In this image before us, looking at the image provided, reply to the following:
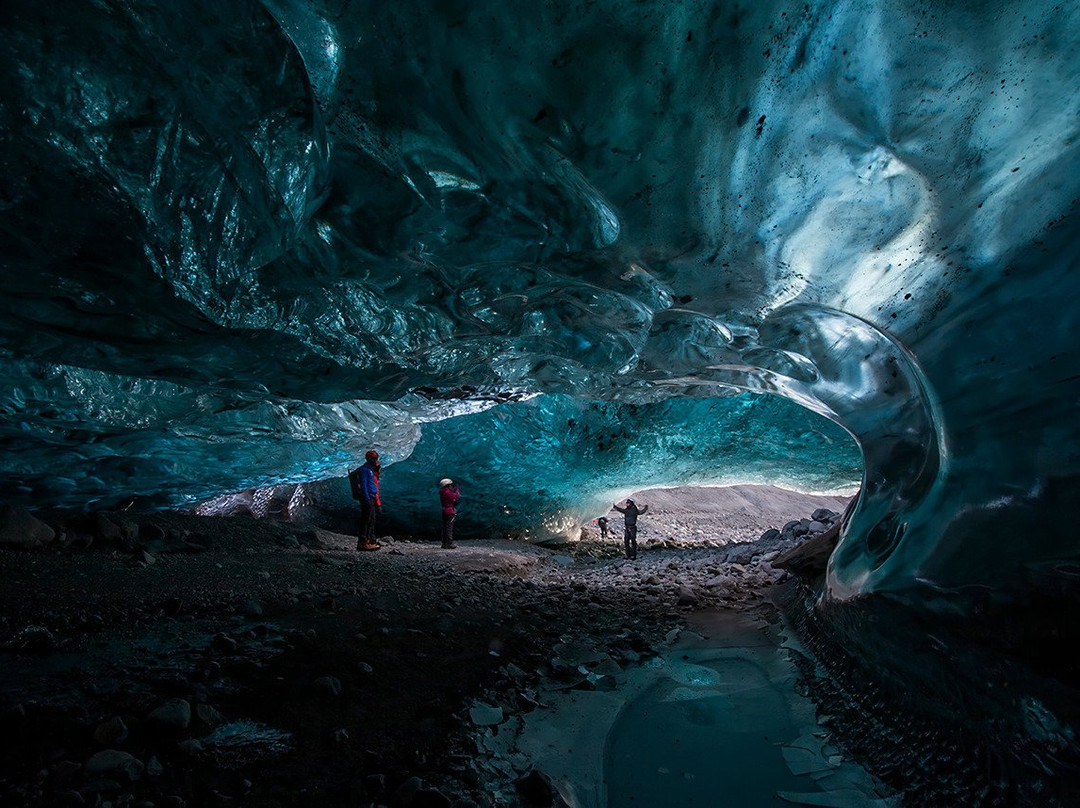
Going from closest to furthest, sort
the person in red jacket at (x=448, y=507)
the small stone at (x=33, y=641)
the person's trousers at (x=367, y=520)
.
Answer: the small stone at (x=33, y=641), the person's trousers at (x=367, y=520), the person in red jacket at (x=448, y=507)

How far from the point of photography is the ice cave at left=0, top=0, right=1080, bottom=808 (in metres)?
1.43

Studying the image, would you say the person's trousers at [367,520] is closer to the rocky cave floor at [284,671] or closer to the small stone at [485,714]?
the rocky cave floor at [284,671]

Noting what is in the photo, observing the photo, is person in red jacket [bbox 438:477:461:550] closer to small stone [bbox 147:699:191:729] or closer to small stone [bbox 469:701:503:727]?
small stone [bbox 469:701:503:727]

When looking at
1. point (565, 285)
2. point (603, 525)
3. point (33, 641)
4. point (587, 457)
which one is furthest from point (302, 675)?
point (603, 525)

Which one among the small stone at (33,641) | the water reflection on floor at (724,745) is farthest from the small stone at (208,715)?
the water reflection on floor at (724,745)

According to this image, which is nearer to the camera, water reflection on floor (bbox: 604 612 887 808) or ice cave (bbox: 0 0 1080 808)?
ice cave (bbox: 0 0 1080 808)

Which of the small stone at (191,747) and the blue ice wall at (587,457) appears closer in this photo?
the small stone at (191,747)

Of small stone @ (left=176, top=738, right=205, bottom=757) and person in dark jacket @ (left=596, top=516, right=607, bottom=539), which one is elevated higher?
small stone @ (left=176, top=738, right=205, bottom=757)

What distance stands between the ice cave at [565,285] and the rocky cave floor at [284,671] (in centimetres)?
2

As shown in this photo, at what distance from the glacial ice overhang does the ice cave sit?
0.04 feet

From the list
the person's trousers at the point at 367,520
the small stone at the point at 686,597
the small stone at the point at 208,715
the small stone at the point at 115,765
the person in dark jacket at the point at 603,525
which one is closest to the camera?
the small stone at the point at 115,765

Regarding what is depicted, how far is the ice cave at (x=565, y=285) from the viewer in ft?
4.70

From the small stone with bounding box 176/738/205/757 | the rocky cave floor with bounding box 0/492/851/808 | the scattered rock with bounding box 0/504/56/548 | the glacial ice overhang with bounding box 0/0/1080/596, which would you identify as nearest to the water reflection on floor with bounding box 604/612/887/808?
the rocky cave floor with bounding box 0/492/851/808

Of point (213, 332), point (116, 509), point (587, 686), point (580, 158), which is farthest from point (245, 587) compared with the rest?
point (116, 509)
